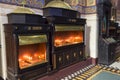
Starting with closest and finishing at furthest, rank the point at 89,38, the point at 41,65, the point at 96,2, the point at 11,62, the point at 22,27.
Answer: the point at 22,27, the point at 11,62, the point at 41,65, the point at 96,2, the point at 89,38

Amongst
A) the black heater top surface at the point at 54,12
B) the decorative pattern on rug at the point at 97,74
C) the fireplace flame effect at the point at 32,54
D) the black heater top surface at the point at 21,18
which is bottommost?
the decorative pattern on rug at the point at 97,74

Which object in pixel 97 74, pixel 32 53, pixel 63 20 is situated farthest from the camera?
pixel 97 74

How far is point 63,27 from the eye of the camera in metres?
3.47

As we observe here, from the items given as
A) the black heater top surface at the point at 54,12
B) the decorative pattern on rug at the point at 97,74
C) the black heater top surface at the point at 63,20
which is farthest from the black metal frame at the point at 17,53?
the decorative pattern on rug at the point at 97,74

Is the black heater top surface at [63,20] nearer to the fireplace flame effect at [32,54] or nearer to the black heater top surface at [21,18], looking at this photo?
the black heater top surface at [21,18]

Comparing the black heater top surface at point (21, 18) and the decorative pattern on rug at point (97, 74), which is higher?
the black heater top surface at point (21, 18)

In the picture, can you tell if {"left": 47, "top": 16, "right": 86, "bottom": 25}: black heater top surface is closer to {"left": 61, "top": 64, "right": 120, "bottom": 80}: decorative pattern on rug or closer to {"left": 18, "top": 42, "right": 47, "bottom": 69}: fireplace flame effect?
{"left": 18, "top": 42, "right": 47, "bottom": 69}: fireplace flame effect

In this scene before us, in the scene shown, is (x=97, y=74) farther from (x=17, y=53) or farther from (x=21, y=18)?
(x=21, y=18)

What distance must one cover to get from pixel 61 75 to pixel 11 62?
1454mm

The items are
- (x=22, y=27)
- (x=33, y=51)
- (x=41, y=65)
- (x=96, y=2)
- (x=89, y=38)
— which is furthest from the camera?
(x=89, y=38)

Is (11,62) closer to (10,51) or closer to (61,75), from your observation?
(10,51)

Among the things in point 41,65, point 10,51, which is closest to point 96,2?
point 41,65

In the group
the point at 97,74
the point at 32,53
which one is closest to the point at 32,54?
the point at 32,53

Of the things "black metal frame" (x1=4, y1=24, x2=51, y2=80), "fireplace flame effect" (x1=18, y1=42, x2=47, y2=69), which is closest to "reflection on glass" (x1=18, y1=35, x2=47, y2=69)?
"fireplace flame effect" (x1=18, y1=42, x2=47, y2=69)
